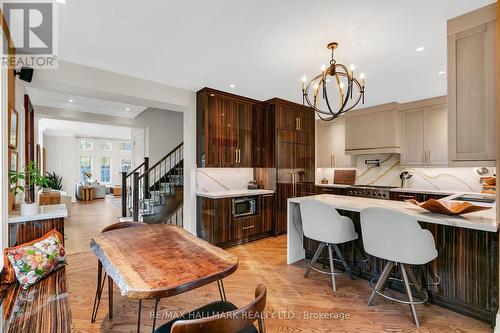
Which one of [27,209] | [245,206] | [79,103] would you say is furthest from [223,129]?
[79,103]

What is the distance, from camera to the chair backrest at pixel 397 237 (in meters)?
1.90

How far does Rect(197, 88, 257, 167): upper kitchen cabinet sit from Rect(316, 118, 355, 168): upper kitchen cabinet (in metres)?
2.51

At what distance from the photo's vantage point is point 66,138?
33.2 feet

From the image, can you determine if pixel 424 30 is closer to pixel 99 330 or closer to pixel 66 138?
pixel 99 330

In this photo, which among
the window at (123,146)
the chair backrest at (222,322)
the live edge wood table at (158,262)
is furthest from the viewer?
the window at (123,146)

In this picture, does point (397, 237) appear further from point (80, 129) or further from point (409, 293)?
point (80, 129)

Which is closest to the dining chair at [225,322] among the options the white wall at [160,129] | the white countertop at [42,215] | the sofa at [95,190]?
the white countertop at [42,215]

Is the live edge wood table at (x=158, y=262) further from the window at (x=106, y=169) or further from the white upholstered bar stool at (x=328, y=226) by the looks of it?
the window at (x=106, y=169)

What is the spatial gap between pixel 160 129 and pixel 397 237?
6.04 m

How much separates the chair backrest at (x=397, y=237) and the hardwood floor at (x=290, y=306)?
540 millimetres

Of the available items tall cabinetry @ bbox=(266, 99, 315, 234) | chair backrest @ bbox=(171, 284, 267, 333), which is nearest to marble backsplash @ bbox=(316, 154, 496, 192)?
tall cabinetry @ bbox=(266, 99, 315, 234)

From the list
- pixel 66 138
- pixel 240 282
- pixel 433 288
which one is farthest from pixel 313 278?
pixel 66 138

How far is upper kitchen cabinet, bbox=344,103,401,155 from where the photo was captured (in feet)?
15.9

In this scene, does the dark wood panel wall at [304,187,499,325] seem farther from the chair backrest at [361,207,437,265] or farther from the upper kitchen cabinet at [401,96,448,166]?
the upper kitchen cabinet at [401,96,448,166]
